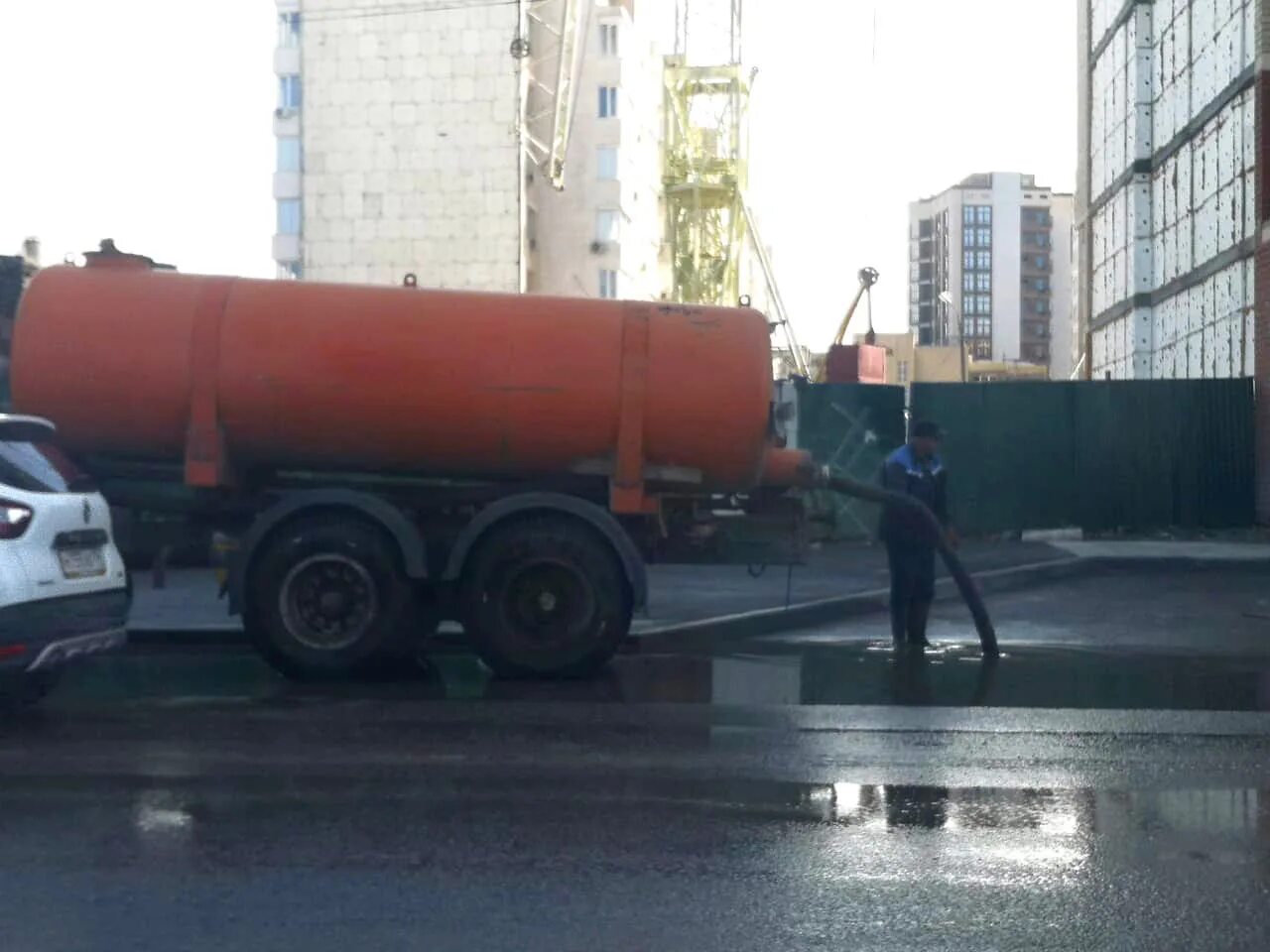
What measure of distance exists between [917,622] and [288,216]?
5422 centimetres

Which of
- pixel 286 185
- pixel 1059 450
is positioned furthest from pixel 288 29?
pixel 1059 450

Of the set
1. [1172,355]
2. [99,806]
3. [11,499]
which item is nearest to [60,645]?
[11,499]

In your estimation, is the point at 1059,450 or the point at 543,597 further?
the point at 1059,450

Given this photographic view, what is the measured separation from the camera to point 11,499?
29.4 ft

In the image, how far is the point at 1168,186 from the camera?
98.6 ft

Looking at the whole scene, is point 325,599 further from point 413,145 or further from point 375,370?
point 413,145

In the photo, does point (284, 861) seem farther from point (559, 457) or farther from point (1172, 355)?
point (1172, 355)

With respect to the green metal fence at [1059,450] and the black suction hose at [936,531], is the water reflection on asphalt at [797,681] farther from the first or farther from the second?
the green metal fence at [1059,450]

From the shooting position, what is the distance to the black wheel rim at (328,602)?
11078mm

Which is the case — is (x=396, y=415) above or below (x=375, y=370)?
below

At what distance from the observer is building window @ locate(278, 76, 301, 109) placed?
208 ft

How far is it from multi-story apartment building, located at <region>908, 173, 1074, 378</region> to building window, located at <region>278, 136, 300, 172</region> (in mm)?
118919

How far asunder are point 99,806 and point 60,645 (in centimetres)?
216

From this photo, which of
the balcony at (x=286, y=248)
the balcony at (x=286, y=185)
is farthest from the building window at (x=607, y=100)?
the balcony at (x=286, y=248)
